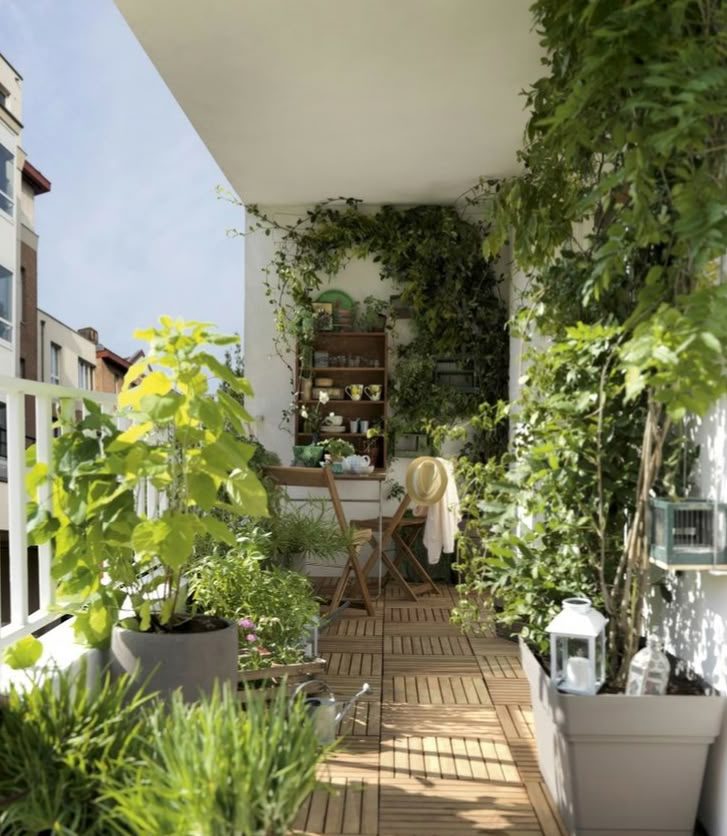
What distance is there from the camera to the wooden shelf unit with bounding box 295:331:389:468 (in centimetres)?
673

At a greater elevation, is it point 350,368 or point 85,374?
point 85,374

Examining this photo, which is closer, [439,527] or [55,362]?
[439,527]

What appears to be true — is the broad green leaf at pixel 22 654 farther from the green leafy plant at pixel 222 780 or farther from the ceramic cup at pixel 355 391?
the ceramic cup at pixel 355 391

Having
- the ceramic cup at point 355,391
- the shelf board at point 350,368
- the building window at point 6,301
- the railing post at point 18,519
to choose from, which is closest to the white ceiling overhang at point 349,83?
the shelf board at point 350,368

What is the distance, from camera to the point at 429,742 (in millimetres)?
3086

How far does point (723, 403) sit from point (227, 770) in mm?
1572

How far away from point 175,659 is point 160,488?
0.48 m

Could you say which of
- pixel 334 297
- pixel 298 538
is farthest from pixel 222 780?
pixel 334 297

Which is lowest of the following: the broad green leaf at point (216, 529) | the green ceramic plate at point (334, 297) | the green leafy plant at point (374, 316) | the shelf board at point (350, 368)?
the broad green leaf at point (216, 529)

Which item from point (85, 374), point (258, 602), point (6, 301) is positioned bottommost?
point (258, 602)

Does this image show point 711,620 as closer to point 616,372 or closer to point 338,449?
point 616,372

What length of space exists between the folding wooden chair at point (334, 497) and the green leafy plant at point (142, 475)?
2481 millimetres

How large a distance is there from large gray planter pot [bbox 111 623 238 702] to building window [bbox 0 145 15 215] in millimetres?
29753

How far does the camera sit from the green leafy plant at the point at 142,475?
2.29 metres
